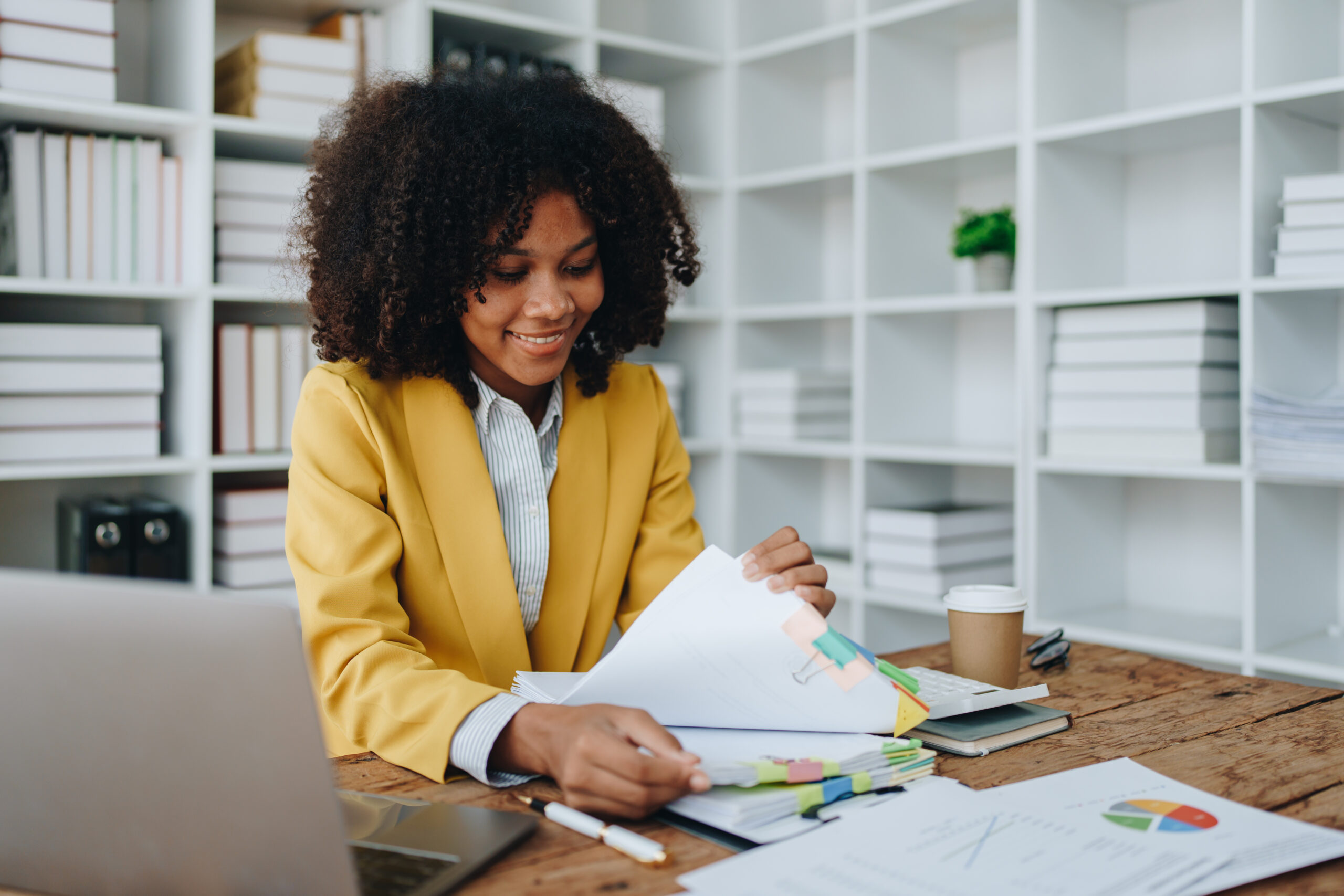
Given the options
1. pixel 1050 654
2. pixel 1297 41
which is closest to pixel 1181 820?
pixel 1050 654

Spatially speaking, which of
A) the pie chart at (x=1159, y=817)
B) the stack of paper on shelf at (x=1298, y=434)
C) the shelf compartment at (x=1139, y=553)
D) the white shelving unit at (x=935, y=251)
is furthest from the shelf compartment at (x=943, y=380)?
the pie chart at (x=1159, y=817)

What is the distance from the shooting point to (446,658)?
4.14ft

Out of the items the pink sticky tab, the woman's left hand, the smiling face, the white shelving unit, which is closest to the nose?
the smiling face

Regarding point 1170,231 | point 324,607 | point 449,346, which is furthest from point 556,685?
point 1170,231

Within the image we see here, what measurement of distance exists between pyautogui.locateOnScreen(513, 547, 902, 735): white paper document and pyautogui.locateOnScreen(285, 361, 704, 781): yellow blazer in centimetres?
15

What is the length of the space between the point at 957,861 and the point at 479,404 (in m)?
0.88

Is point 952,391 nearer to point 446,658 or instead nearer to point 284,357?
point 284,357

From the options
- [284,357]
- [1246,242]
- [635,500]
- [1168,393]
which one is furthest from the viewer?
[284,357]

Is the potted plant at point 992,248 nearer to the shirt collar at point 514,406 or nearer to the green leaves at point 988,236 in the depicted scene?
the green leaves at point 988,236

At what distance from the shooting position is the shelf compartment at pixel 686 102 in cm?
307

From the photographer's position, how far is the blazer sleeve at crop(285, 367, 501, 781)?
3.13 feet

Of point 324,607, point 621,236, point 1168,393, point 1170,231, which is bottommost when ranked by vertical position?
point 324,607

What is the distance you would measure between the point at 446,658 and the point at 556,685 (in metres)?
0.26

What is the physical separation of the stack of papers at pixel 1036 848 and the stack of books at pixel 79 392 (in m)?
1.93
